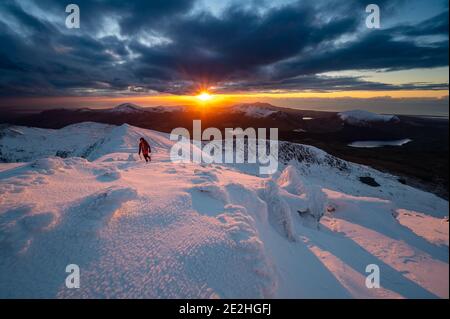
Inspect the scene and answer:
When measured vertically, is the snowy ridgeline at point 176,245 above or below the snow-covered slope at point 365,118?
below

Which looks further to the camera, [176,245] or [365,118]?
[365,118]

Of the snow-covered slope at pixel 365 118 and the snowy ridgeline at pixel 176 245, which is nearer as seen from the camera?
the snowy ridgeline at pixel 176 245

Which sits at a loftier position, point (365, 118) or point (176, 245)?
point (365, 118)

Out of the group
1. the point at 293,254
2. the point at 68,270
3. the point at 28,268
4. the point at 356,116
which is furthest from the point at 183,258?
the point at 356,116

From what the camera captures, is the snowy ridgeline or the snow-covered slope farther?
the snow-covered slope

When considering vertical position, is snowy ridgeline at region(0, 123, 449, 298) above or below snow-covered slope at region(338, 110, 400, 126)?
below

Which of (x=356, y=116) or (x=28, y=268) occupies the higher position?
(x=356, y=116)

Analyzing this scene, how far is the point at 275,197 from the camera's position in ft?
35.0
